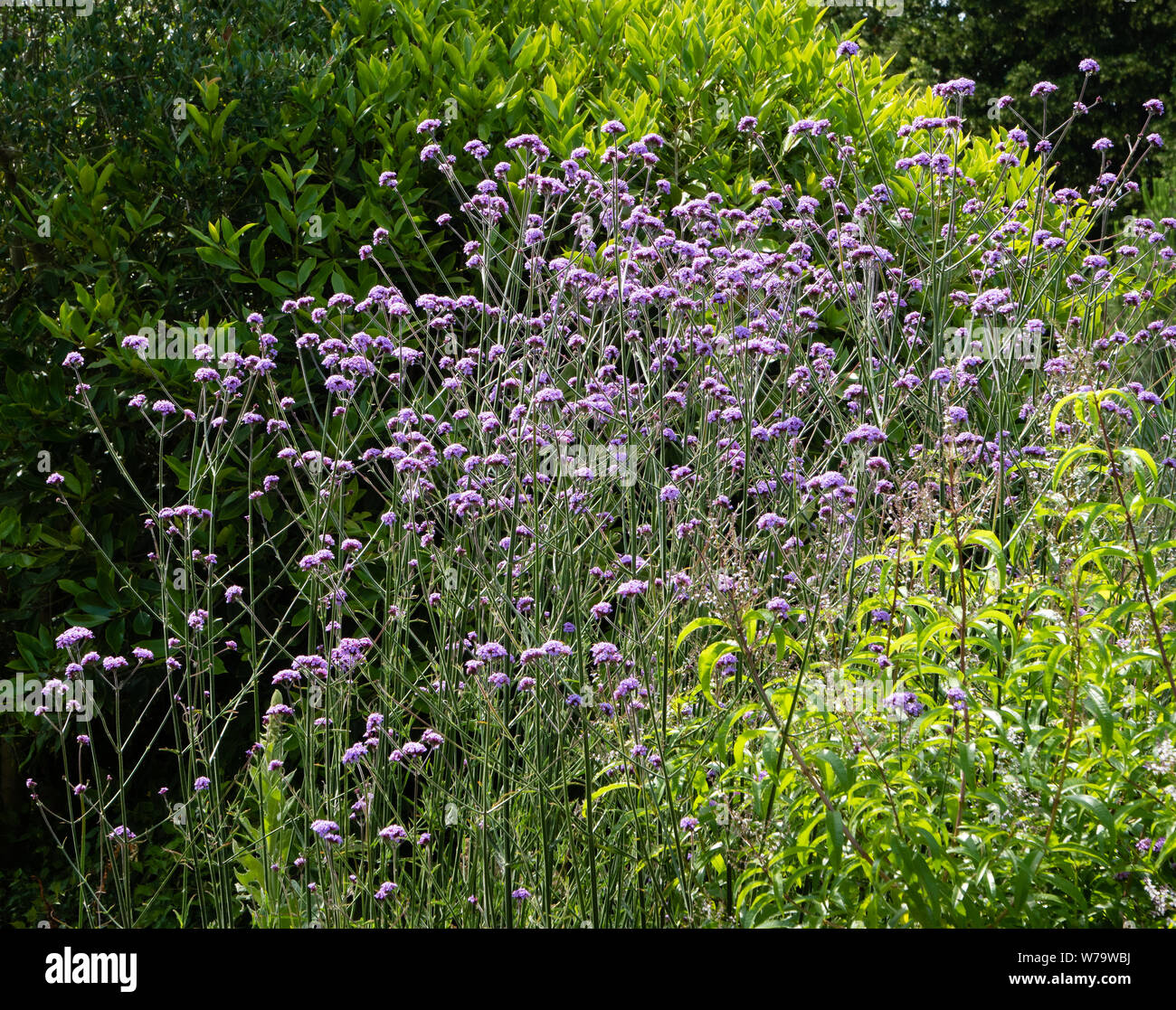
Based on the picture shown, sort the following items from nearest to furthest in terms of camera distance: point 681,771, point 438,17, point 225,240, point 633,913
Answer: point 681,771 → point 633,913 → point 225,240 → point 438,17

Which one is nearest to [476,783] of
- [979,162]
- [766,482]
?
[766,482]

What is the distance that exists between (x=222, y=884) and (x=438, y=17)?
3.97m

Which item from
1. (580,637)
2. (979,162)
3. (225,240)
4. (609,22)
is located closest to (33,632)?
(225,240)

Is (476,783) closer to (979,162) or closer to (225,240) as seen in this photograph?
(225,240)

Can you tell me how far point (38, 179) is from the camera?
4680mm

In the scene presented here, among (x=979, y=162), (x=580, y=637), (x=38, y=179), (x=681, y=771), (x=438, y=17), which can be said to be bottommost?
(x=681, y=771)

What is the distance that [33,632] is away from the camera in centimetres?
452

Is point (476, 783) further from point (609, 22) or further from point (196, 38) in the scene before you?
point (609, 22)

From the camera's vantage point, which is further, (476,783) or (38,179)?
(38,179)

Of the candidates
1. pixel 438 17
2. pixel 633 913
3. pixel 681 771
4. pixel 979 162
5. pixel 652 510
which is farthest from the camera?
pixel 979 162

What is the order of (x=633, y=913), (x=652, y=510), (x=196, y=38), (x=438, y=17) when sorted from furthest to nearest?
(x=438, y=17)
(x=196, y=38)
(x=652, y=510)
(x=633, y=913)

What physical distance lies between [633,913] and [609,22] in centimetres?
431

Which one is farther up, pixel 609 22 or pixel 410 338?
pixel 609 22

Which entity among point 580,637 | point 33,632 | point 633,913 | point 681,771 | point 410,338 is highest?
point 410,338
